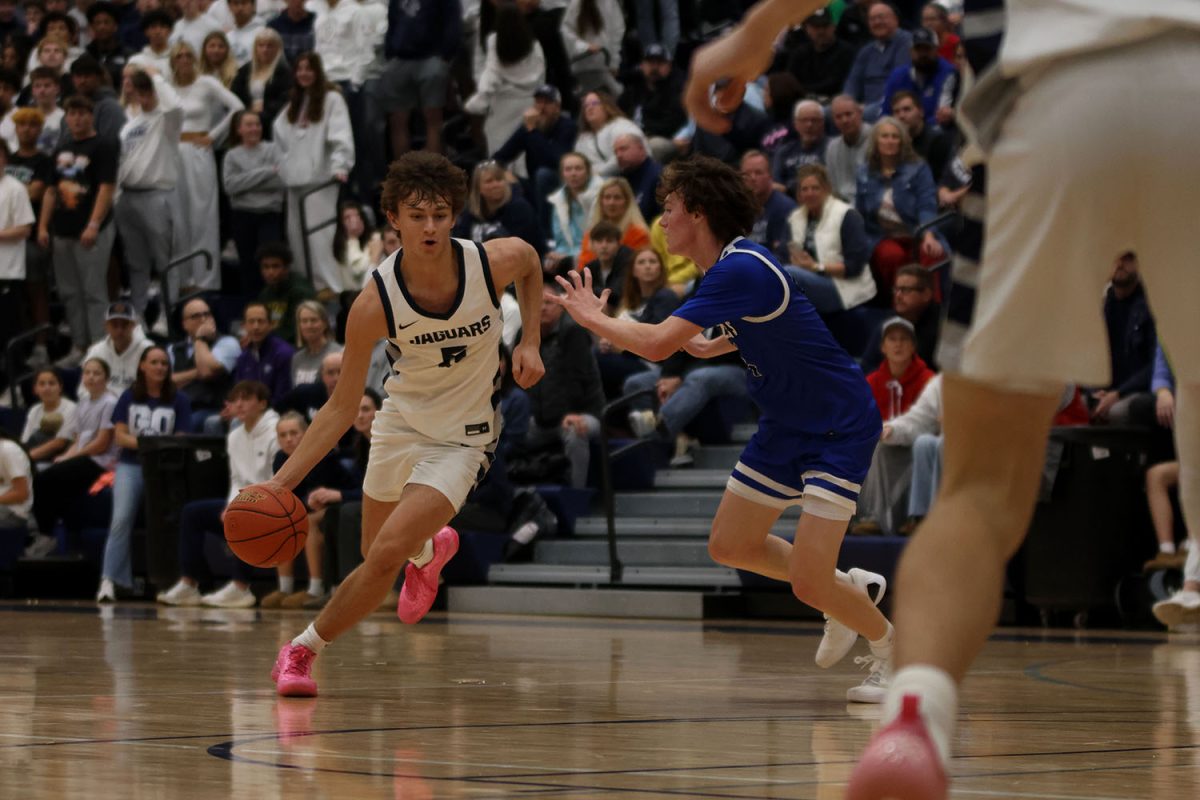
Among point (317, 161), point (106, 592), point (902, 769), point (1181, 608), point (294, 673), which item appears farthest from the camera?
point (317, 161)

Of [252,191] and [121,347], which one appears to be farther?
[252,191]

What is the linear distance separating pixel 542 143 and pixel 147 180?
3.67m

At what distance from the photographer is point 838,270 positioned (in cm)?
1262

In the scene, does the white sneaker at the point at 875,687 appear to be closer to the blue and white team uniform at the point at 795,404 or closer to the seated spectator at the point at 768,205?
the blue and white team uniform at the point at 795,404

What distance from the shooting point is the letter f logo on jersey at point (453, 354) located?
22.3 feet

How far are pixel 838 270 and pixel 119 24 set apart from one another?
35.8 ft

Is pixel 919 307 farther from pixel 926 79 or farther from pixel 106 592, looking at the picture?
pixel 106 592

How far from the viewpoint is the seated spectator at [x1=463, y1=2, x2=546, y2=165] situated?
16547 mm

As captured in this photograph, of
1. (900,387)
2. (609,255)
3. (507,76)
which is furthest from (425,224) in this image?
(507,76)

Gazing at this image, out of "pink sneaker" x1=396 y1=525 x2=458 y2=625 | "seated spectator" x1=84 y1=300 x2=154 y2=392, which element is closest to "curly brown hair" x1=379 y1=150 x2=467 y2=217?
"pink sneaker" x1=396 y1=525 x2=458 y2=625

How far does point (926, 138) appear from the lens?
1362 cm

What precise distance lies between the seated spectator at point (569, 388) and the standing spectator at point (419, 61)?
473 cm

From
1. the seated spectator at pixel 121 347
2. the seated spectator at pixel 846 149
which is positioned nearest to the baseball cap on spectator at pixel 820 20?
the seated spectator at pixel 846 149

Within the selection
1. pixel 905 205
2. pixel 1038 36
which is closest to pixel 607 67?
pixel 905 205
